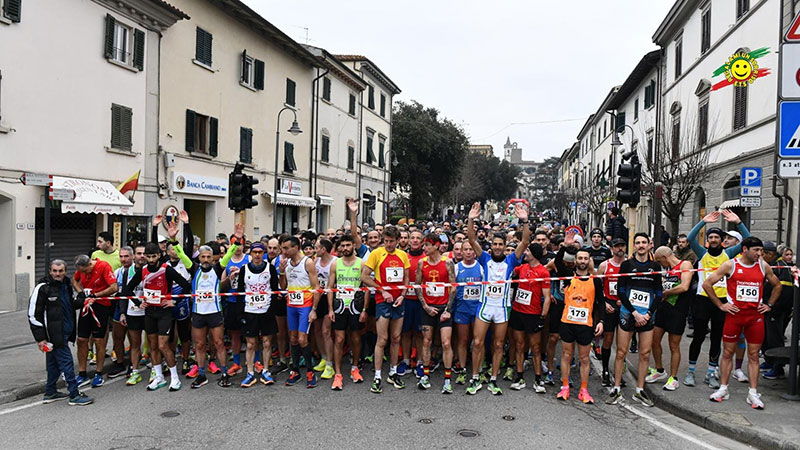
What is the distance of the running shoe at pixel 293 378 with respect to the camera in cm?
787

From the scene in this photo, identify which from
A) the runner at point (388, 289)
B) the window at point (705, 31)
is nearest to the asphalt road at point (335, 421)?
the runner at point (388, 289)

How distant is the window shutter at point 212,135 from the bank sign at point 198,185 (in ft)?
3.26

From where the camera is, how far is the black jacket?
22.7 feet

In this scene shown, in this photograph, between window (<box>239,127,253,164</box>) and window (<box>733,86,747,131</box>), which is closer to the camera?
window (<box>733,86,747,131</box>)

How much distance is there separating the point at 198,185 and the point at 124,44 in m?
5.24

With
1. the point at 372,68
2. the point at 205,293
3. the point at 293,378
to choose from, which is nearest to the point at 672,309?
the point at 293,378

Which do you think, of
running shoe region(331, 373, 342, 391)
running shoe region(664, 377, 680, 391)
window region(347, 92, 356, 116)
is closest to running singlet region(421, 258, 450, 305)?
running shoe region(331, 373, 342, 391)

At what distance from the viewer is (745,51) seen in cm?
1875

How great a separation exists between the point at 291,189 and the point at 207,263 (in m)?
20.1

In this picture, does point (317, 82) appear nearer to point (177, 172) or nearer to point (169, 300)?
point (177, 172)

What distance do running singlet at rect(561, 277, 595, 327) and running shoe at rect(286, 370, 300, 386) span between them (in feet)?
11.9

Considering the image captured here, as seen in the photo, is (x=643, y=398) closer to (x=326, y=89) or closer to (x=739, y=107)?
(x=739, y=107)

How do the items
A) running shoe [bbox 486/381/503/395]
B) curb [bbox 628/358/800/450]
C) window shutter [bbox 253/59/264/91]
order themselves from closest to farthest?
Result: curb [bbox 628/358/800/450] < running shoe [bbox 486/381/503/395] < window shutter [bbox 253/59/264/91]

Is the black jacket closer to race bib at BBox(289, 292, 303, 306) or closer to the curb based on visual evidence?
race bib at BBox(289, 292, 303, 306)
